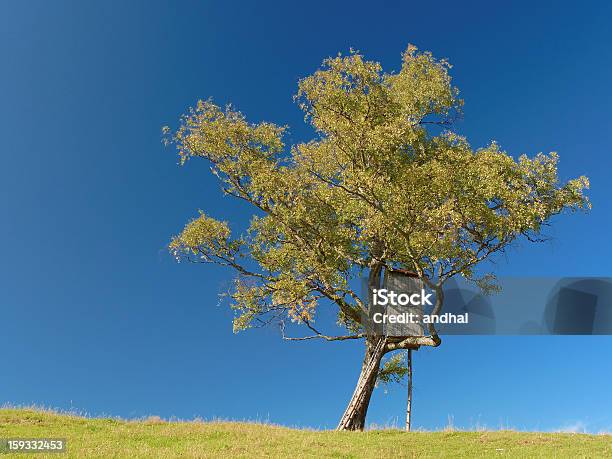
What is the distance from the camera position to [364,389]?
2759cm

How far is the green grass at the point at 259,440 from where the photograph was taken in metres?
18.4

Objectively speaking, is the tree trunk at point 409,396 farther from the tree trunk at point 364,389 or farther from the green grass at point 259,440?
the green grass at point 259,440

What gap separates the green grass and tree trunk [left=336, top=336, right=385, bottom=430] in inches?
92.7

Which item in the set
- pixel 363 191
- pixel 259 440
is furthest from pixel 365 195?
pixel 259 440

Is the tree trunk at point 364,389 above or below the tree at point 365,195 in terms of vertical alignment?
below

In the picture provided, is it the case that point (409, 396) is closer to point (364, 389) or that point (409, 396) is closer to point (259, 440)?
point (364, 389)

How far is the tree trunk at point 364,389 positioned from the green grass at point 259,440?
2.36 metres

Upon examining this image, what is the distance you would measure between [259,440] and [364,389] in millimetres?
8192

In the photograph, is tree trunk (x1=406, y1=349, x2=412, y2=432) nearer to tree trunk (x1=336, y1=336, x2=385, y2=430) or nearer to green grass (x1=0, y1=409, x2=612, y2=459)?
tree trunk (x1=336, y1=336, x2=385, y2=430)

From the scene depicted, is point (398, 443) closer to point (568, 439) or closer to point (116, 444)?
point (568, 439)

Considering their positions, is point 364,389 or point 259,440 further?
point 364,389

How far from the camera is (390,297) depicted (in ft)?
95.3

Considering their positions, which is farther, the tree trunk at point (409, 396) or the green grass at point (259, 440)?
the tree trunk at point (409, 396)

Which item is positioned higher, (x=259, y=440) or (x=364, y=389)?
(x=364, y=389)
